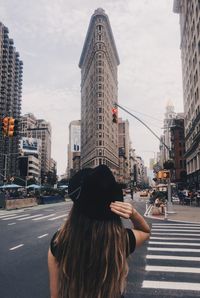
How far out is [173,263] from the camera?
9.02m

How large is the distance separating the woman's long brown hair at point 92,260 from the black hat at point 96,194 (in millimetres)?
64

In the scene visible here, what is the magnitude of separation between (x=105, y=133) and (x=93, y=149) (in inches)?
353

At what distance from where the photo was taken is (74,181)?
251cm

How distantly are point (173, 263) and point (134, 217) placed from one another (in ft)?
23.3

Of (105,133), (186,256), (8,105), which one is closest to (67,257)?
(186,256)

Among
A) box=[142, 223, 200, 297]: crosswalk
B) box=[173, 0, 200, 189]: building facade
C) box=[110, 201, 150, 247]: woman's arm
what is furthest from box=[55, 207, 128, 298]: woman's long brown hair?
box=[173, 0, 200, 189]: building facade

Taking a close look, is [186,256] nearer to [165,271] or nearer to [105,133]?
[165,271]

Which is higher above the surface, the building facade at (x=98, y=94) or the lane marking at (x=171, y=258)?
the building facade at (x=98, y=94)

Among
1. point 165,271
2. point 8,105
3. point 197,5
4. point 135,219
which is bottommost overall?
point 165,271

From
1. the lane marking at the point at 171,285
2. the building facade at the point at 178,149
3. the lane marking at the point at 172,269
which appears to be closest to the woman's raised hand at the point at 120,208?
the lane marking at the point at 171,285

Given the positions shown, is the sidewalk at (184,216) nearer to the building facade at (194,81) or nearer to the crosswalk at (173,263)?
the crosswalk at (173,263)

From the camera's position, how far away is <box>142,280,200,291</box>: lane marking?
684 cm

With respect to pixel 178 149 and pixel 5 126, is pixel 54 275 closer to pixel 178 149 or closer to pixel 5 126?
pixel 5 126

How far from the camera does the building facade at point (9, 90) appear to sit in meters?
146
